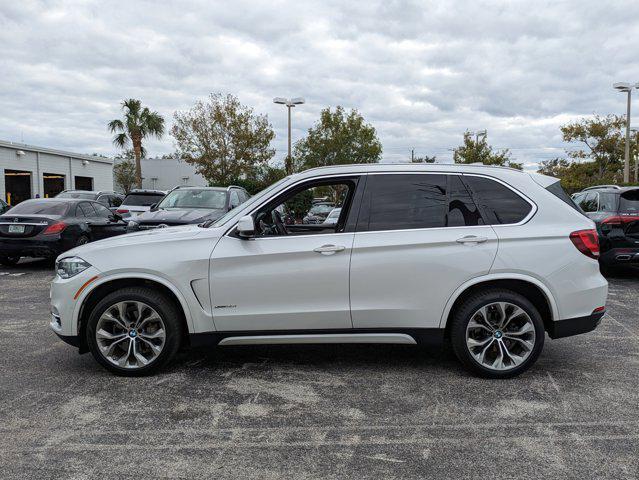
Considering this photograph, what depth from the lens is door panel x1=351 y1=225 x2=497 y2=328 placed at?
4.56m

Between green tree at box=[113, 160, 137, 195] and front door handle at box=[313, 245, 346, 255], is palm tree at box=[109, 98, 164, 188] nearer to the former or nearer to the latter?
green tree at box=[113, 160, 137, 195]

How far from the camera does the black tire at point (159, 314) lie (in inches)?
182

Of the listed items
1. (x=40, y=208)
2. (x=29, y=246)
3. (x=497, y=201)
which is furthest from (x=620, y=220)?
(x=40, y=208)

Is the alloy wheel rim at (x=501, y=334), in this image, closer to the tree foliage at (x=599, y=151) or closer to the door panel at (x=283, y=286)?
the door panel at (x=283, y=286)

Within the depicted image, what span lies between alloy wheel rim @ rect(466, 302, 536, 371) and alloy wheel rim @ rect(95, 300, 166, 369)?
2.52m

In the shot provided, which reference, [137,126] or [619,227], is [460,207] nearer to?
[619,227]

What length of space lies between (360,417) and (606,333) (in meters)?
3.72

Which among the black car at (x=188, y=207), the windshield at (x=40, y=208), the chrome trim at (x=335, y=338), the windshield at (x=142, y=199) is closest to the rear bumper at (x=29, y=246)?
the windshield at (x=40, y=208)

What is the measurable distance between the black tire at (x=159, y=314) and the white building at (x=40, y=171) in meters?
31.7

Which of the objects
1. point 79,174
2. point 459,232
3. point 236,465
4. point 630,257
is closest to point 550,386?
point 459,232

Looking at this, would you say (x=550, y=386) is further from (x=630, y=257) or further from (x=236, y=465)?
(x=630, y=257)

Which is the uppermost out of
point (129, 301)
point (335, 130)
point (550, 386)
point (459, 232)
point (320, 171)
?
point (335, 130)

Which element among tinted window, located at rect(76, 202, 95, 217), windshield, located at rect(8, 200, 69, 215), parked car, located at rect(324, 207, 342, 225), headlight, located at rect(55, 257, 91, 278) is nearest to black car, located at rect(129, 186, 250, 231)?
tinted window, located at rect(76, 202, 95, 217)

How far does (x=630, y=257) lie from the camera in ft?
30.5
